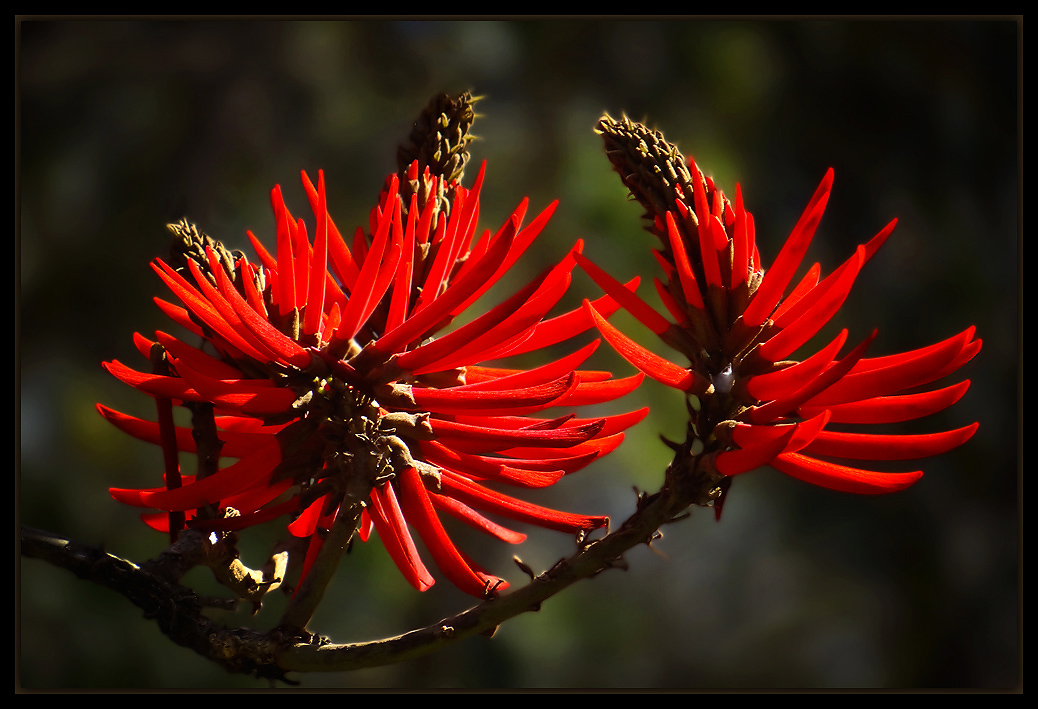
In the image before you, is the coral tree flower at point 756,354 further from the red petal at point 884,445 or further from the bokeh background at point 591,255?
the bokeh background at point 591,255

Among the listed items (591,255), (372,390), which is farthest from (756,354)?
(591,255)

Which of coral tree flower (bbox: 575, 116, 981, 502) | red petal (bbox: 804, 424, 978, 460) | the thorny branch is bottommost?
the thorny branch

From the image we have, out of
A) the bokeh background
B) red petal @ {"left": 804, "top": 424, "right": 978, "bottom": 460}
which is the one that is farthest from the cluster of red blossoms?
the bokeh background

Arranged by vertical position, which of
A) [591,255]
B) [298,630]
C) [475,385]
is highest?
[591,255]

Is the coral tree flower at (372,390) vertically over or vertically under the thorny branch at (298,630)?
over

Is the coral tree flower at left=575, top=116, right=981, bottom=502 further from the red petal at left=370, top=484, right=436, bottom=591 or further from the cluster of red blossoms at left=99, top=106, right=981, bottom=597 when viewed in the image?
the red petal at left=370, top=484, right=436, bottom=591

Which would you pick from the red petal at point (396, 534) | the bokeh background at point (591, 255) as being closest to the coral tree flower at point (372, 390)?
the red petal at point (396, 534)

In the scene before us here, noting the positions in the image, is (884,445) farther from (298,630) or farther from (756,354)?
(298,630)
